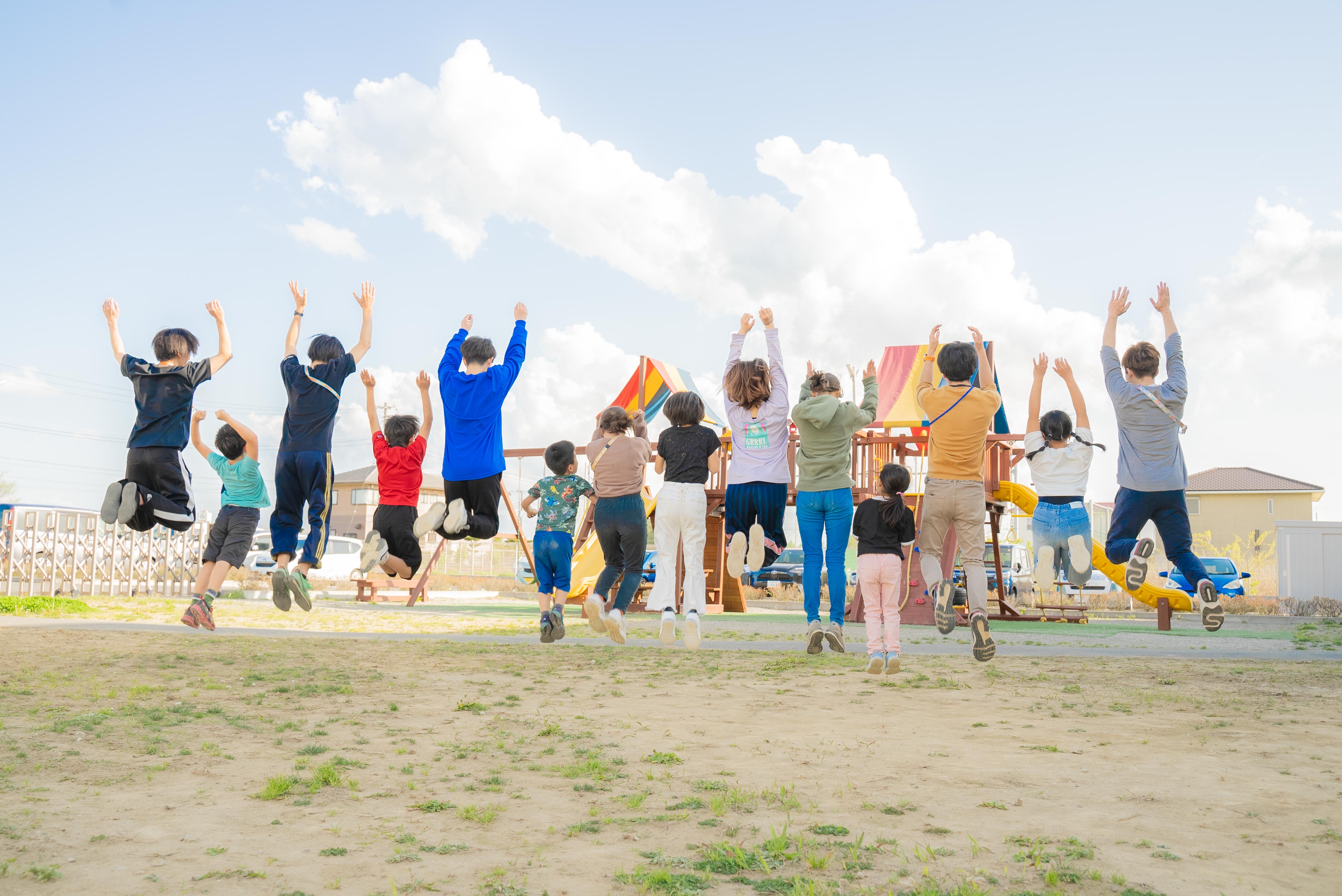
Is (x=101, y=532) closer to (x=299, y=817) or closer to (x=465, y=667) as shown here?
(x=465, y=667)

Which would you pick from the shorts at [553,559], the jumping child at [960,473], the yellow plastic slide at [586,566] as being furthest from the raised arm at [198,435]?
the yellow plastic slide at [586,566]

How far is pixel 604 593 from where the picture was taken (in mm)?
7496

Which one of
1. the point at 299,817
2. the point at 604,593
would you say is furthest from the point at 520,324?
the point at 299,817

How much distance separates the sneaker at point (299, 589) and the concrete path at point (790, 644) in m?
3.51

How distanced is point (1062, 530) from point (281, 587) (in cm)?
651

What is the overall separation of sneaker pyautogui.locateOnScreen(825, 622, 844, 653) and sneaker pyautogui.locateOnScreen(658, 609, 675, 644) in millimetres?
1226

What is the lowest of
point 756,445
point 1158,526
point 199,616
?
point 199,616

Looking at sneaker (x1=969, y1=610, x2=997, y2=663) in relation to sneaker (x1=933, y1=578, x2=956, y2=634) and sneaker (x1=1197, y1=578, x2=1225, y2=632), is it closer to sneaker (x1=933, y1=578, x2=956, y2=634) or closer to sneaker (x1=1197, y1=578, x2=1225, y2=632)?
sneaker (x1=933, y1=578, x2=956, y2=634)

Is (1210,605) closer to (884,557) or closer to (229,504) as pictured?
(884,557)

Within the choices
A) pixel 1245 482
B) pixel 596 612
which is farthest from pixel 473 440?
pixel 1245 482

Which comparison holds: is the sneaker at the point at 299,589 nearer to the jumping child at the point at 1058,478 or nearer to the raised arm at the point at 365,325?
the raised arm at the point at 365,325

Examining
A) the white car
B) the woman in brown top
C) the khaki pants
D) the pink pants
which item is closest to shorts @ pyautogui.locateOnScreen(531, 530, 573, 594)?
the woman in brown top

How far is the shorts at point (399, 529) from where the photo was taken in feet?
25.4

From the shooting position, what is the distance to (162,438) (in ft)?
23.3
